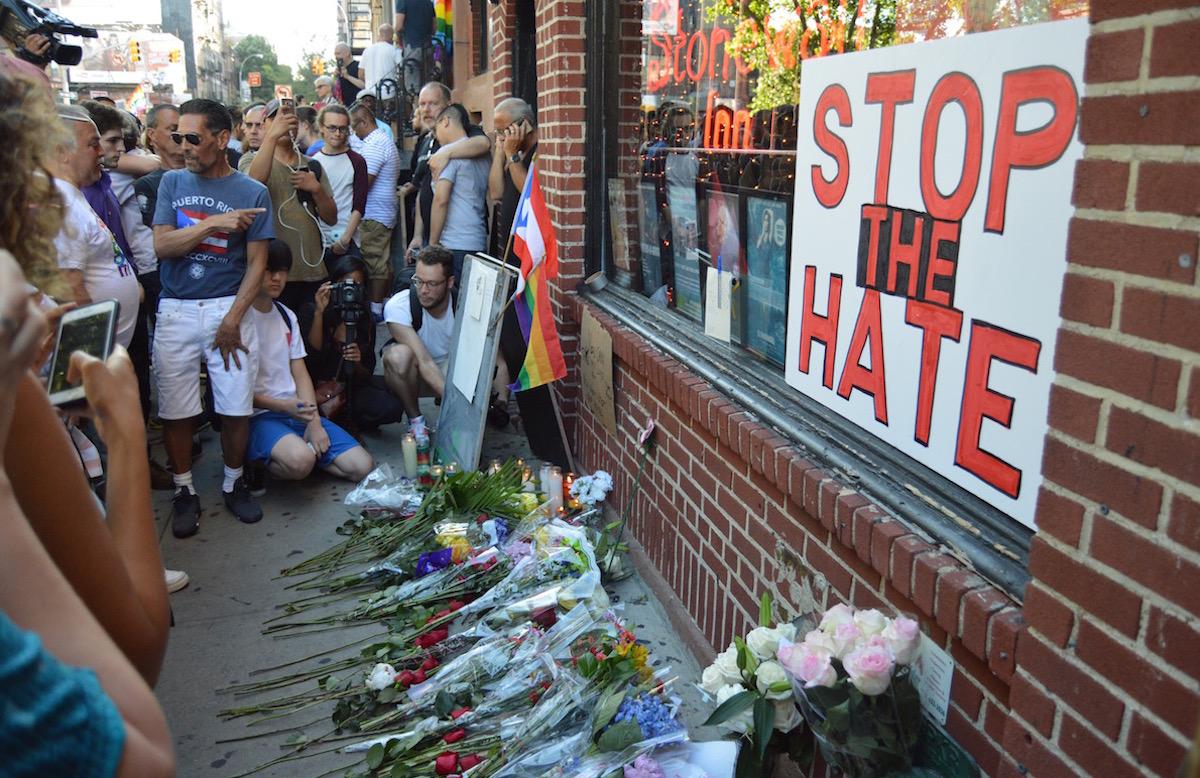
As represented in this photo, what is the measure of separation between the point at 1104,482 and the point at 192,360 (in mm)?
4409

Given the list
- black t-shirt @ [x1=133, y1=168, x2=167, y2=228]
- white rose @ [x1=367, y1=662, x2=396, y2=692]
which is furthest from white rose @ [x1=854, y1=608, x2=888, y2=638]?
black t-shirt @ [x1=133, y1=168, x2=167, y2=228]

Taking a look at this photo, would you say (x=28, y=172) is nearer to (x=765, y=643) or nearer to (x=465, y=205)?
(x=765, y=643)

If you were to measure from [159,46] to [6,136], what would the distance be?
239 feet

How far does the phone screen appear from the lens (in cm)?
187

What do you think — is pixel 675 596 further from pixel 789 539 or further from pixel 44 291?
pixel 44 291

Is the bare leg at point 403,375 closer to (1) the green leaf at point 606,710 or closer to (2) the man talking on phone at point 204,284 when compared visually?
(2) the man talking on phone at point 204,284

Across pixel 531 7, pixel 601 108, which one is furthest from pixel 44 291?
pixel 531 7

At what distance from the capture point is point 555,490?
177 inches

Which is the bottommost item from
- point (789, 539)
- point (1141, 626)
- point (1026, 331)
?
point (789, 539)

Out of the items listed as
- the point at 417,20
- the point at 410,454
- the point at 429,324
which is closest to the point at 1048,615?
the point at 410,454

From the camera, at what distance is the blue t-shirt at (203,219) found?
466 centimetres

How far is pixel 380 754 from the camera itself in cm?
285

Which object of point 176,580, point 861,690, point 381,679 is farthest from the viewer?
point 176,580

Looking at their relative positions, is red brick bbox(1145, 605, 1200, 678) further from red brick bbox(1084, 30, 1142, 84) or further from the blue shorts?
the blue shorts
